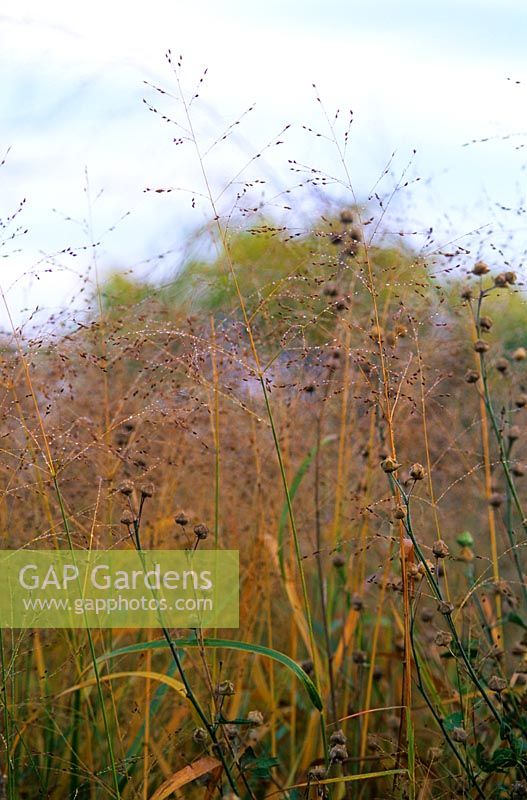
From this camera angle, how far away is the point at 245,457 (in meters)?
2.35

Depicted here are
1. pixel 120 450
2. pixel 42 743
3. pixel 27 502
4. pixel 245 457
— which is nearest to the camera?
pixel 120 450

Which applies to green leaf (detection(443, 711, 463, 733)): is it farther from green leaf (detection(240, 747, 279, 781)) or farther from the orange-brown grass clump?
green leaf (detection(240, 747, 279, 781))

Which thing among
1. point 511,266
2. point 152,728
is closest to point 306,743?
point 152,728

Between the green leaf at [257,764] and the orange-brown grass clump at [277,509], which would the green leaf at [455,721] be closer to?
the orange-brown grass clump at [277,509]

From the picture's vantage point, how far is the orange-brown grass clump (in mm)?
1482

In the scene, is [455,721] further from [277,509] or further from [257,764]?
[277,509]

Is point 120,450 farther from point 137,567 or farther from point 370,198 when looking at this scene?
point 370,198

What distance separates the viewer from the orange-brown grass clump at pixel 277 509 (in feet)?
4.86

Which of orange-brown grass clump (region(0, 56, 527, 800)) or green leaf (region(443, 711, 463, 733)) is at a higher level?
orange-brown grass clump (region(0, 56, 527, 800))

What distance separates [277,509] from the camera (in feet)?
7.77

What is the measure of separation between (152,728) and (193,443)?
26.4 inches

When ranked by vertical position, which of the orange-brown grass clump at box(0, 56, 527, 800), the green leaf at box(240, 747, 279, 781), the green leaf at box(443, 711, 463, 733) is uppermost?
the orange-brown grass clump at box(0, 56, 527, 800)

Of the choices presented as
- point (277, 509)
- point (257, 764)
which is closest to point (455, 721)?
point (257, 764)

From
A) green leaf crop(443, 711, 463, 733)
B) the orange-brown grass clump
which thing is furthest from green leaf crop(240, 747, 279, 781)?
green leaf crop(443, 711, 463, 733)
